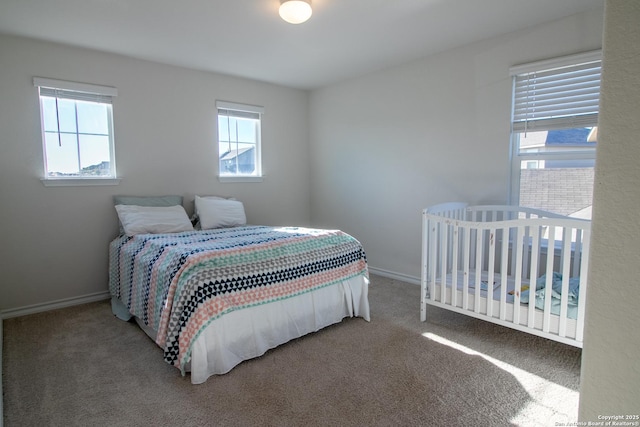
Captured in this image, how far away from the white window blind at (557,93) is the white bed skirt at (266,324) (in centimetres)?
191

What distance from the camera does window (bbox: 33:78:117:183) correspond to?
3.10 meters

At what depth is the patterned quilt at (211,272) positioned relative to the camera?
2066mm

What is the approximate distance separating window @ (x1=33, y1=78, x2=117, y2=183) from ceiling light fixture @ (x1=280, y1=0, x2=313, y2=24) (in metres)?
1.97

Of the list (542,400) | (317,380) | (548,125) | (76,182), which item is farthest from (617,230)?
(76,182)

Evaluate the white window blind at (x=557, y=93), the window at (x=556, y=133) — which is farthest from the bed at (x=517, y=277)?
the white window blind at (x=557, y=93)

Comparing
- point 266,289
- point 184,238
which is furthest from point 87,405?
point 184,238

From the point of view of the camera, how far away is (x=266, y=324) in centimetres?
235

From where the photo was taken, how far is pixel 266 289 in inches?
92.1

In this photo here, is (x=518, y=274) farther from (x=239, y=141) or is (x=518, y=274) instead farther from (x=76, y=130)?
(x=76, y=130)

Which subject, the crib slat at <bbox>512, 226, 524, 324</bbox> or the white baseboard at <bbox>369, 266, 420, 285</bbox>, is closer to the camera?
the crib slat at <bbox>512, 226, 524, 324</bbox>

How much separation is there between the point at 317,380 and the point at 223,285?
78cm

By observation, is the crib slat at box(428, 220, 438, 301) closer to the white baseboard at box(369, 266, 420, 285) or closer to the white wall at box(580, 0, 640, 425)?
the white baseboard at box(369, 266, 420, 285)

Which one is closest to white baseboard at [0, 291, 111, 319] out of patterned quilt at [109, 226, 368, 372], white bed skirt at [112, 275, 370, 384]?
patterned quilt at [109, 226, 368, 372]

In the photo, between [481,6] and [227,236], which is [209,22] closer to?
[227,236]
